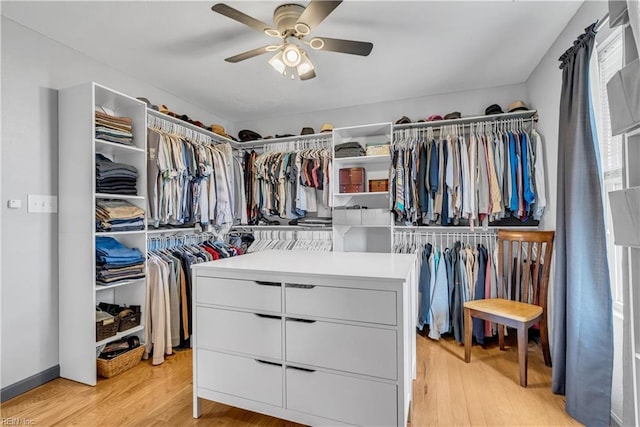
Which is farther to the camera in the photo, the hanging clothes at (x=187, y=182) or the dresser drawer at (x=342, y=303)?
the hanging clothes at (x=187, y=182)

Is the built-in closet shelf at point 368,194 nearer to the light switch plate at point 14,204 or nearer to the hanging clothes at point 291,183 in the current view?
the hanging clothes at point 291,183

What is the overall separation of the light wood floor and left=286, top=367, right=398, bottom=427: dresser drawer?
358mm

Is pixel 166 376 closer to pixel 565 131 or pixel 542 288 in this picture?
→ pixel 542 288

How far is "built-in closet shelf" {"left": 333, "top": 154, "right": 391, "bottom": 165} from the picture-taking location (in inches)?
123

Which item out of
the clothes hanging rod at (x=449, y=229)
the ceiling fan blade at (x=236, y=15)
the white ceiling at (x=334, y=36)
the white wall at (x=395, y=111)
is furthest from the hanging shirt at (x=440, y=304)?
the ceiling fan blade at (x=236, y=15)

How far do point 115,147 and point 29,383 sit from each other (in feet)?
5.74

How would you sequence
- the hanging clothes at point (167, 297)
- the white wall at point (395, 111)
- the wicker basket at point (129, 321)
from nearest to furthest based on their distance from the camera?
the wicker basket at point (129, 321)
the hanging clothes at point (167, 297)
the white wall at point (395, 111)

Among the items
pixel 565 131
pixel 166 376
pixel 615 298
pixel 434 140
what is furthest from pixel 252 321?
pixel 434 140

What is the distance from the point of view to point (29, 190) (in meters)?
2.08

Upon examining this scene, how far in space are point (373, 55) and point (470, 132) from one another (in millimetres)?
1311

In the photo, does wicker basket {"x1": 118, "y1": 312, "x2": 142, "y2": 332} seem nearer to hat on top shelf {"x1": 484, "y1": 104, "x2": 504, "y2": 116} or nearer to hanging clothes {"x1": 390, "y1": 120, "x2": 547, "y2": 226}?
hanging clothes {"x1": 390, "y1": 120, "x2": 547, "y2": 226}

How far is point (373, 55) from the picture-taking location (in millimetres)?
2498

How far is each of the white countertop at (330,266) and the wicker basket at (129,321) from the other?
1.18 metres

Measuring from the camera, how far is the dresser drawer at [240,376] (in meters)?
1.53
